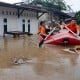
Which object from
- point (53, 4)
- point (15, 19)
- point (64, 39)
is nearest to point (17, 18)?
point (15, 19)

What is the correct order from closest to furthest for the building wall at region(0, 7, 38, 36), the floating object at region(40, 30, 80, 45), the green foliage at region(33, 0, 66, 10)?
the floating object at region(40, 30, 80, 45)
the building wall at region(0, 7, 38, 36)
the green foliage at region(33, 0, 66, 10)

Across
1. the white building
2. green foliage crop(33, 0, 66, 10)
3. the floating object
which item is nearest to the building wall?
A: the white building

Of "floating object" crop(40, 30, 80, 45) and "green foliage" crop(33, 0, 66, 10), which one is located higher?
"green foliage" crop(33, 0, 66, 10)

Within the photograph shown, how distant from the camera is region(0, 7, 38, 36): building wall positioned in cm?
2633

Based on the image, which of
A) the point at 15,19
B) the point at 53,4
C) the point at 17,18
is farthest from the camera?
the point at 53,4

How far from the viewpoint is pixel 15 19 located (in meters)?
28.6

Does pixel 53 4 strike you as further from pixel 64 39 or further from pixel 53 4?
pixel 64 39

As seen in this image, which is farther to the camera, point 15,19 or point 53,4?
point 53,4

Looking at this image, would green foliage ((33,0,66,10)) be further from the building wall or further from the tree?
the building wall

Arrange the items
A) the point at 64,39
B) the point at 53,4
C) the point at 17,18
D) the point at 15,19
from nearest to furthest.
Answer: the point at 64,39, the point at 15,19, the point at 17,18, the point at 53,4

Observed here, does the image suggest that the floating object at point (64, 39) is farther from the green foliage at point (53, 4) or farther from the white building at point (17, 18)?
the green foliage at point (53, 4)

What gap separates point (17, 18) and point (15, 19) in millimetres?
282

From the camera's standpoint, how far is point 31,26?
32156 millimetres

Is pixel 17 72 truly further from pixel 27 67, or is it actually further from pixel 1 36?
pixel 1 36
